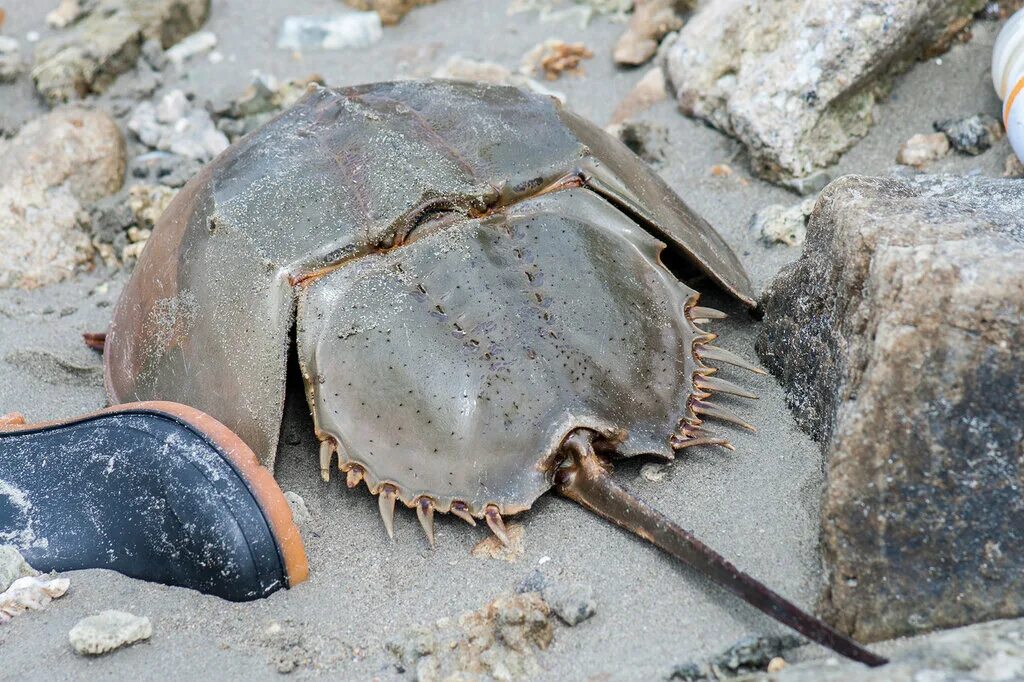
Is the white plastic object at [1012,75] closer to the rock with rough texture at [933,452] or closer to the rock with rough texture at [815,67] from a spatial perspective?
the rock with rough texture at [815,67]

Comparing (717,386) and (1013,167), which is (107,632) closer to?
(717,386)

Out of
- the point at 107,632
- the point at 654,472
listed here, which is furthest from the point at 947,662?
the point at 107,632

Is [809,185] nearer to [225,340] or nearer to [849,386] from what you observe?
[849,386]

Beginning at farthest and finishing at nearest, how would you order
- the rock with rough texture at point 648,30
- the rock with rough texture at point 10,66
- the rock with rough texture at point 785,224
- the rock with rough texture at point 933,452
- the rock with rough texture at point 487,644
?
1. the rock with rough texture at point 10,66
2. the rock with rough texture at point 648,30
3. the rock with rough texture at point 785,224
4. the rock with rough texture at point 487,644
5. the rock with rough texture at point 933,452

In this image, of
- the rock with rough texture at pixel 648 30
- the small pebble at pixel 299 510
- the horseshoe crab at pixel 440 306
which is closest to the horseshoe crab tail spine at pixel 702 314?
the horseshoe crab at pixel 440 306

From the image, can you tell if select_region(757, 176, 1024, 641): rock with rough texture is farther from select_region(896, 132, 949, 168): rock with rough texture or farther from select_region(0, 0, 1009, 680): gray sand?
select_region(896, 132, 949, 168): rock with rough texture

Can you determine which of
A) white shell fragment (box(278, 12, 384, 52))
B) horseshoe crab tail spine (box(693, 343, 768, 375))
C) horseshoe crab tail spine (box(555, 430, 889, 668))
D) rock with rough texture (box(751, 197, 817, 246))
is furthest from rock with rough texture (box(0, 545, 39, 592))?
white shell fragment (box(278, 12, 384, 52))
